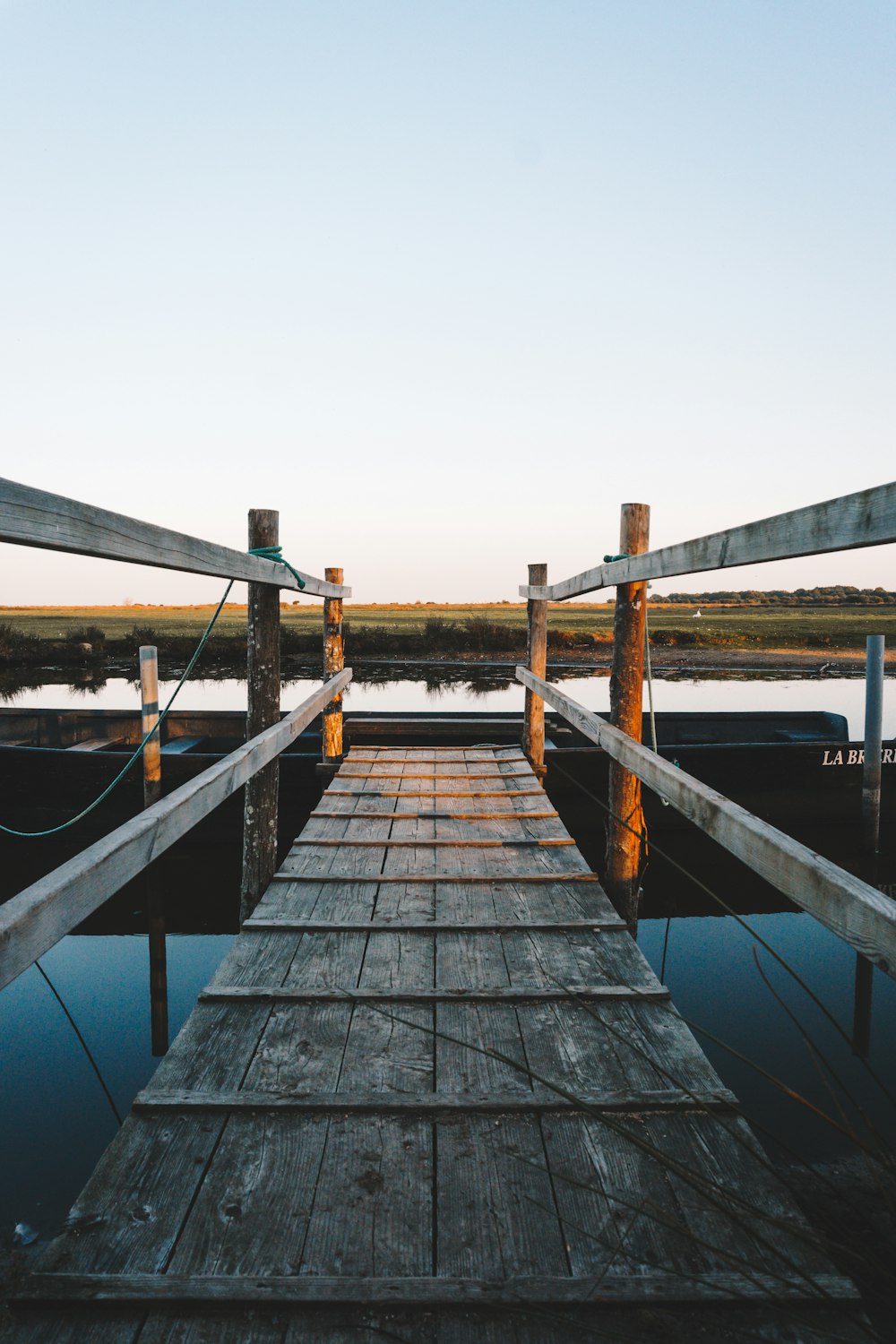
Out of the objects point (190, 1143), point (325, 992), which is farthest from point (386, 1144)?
point (325, 992)

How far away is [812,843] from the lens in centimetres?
912

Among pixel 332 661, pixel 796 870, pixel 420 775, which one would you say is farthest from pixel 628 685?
pixel 332 661

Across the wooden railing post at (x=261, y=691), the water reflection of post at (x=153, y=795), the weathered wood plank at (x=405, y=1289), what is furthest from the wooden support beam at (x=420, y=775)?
the weathered wood plank at (x=405, y=1289)

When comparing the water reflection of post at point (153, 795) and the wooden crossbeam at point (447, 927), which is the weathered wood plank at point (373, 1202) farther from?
the water reflection of post at point (153, 795)

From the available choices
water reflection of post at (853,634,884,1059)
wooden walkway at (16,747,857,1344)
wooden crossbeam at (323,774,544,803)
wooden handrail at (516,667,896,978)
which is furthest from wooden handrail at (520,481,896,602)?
water reflection of post at (853,634,884,1059)

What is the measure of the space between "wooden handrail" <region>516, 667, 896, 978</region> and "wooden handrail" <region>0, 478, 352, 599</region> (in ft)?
5.83

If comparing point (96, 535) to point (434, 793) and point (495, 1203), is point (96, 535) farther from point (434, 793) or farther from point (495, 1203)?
point (434, 793)

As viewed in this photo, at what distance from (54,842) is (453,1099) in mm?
8322

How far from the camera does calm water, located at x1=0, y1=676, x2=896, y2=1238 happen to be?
4.04 meters

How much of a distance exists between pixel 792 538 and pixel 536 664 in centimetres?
480

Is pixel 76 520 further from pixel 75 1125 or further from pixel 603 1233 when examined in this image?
pixel 75 1125

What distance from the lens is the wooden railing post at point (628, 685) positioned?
412 centimetres

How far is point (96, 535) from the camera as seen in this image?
76.3 inches

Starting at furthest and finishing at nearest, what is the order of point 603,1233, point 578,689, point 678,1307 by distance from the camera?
point 578,689 → point 603,1233 → point 678,1307
